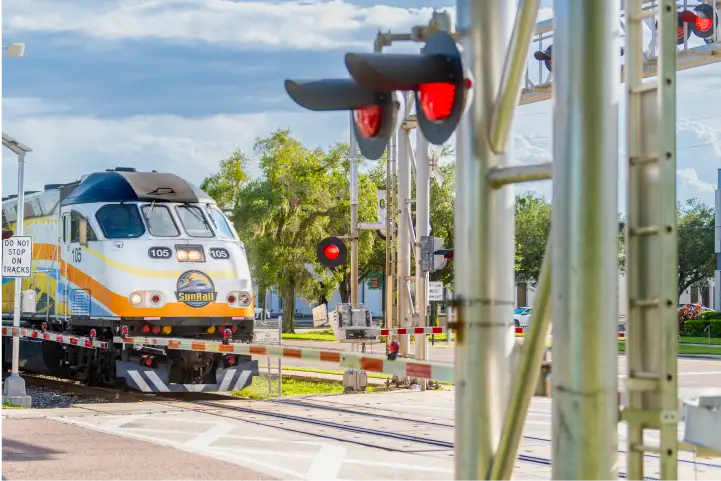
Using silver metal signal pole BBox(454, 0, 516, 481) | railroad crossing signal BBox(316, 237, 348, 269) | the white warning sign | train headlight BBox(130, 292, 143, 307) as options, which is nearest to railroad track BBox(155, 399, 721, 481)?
train headlight BBox(130, 292, 143, 307)

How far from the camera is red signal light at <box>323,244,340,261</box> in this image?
18516mm

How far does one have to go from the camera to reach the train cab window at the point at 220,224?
60.3ft

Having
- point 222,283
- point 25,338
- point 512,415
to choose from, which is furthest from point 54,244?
point 512,415

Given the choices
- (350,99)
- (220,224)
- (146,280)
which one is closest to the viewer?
(350,99)

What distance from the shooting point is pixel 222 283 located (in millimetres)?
17641

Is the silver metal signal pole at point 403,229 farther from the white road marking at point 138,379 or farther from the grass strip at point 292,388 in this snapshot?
the white road marking at point 138,379

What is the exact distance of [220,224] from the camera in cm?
1850

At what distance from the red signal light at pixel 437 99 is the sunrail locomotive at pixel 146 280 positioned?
12.6m

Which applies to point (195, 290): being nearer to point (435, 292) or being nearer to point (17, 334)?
point (17, 334)

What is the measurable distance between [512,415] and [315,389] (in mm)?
16043

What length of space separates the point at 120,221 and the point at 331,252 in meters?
3.50

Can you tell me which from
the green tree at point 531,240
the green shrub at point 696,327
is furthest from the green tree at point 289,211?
the green tree at point 531,240

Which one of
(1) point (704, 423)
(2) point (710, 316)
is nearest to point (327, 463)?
(1) point (704, 423)

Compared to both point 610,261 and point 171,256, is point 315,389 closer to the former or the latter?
point 171,256
